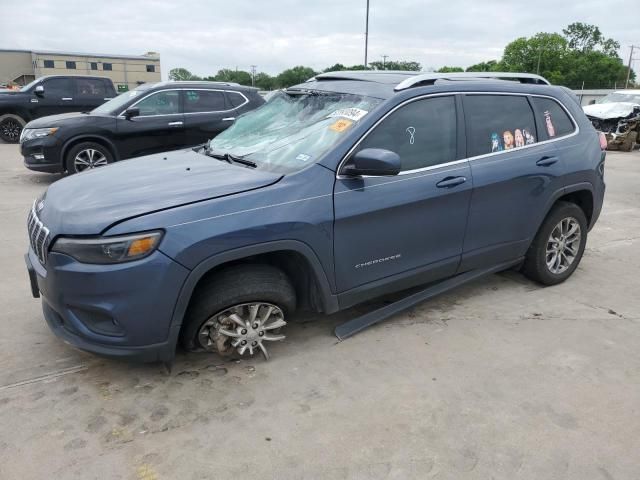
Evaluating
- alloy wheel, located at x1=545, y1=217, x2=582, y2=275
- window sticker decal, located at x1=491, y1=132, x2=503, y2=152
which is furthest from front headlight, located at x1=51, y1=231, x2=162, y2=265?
alloy wheel, located at x1=545, y1=217, x2=582, y2=275

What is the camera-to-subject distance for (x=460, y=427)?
2670mm

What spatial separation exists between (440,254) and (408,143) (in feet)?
2.67

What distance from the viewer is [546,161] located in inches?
161

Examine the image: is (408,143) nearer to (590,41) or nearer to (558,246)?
(558,246)

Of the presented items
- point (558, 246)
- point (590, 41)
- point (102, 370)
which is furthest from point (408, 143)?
point (590, 41)

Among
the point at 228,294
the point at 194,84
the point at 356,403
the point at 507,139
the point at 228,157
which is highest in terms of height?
the point at 194,84

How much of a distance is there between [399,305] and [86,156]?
670 cm

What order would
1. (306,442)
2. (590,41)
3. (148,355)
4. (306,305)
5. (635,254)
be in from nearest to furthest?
(306,442) < (148,355) < (306,305) < (635,254) < (590,41)

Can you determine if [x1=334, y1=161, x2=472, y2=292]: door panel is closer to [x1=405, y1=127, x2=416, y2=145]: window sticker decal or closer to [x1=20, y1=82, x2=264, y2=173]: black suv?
[x1=405, y1=127, x2=416, y2=145]: window sticker decal

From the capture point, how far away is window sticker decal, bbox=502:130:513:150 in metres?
3.90

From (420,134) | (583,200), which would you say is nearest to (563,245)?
(583,200)

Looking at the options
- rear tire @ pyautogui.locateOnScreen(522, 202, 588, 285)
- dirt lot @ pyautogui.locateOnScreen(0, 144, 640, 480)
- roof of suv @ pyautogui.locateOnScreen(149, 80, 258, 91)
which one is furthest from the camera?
roof of suv @ pyautogui.locateOnScreen(149, 80, 258, 91)

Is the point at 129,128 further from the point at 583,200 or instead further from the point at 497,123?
the point at 583,200

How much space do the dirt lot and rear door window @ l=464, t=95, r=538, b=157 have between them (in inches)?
50.0
